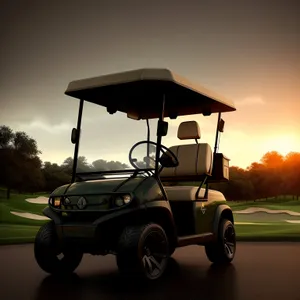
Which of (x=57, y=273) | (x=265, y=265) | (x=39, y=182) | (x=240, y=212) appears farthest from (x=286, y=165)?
(x=57, y=273)

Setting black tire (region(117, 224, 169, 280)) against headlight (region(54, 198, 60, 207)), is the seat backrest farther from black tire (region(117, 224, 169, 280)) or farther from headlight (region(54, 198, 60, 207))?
headlight (region(54, 198, 60, 207))

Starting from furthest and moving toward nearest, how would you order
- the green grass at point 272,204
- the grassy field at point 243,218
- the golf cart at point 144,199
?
the green grass at point 272,204, the grassy field at point 243,218, the golf cart at point 144,199

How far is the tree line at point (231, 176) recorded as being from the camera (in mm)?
26375

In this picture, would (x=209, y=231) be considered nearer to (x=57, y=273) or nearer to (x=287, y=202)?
(x=57, y=273)

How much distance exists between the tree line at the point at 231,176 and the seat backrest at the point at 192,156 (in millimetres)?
18137

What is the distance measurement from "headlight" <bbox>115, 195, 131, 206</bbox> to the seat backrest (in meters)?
2.07

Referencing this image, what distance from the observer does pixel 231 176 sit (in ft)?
86.0

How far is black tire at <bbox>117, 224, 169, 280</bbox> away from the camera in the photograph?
16.7 ft

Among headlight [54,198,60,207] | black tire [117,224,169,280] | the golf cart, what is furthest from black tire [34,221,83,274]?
black tire [117,224,169,280]

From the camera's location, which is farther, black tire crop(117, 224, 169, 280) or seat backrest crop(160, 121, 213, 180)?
seat backrest crop(160, 121, 213, 180)

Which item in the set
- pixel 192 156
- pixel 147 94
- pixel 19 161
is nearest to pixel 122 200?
pixel 147 94

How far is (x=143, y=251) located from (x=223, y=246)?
7.73 ft

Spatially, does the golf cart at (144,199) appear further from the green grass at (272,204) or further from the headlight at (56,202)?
the green grass at (272,204)

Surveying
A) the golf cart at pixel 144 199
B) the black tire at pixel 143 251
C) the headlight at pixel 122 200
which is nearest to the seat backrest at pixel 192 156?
the golf cart at pixel 144 199
